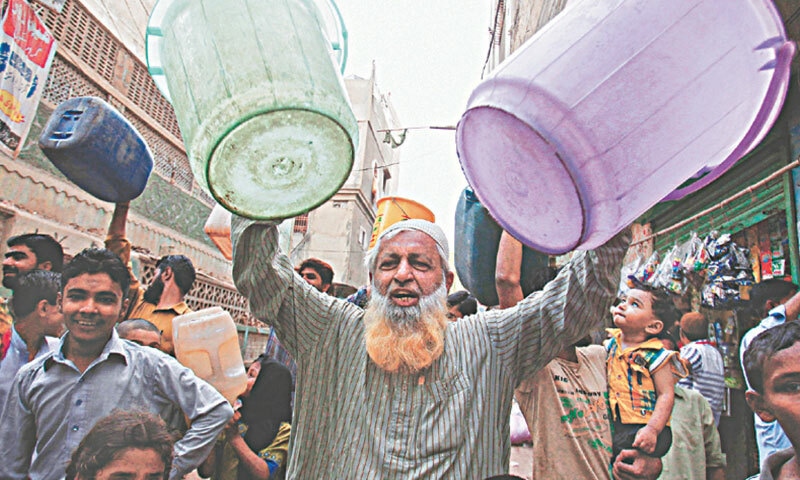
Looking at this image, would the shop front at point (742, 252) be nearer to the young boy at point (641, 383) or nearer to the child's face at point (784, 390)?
the young boy at point (641, 383)

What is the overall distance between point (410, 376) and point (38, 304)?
2127mm

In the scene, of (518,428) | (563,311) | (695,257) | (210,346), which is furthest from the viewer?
(695,257)

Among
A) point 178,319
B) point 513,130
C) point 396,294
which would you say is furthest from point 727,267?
point 178,319

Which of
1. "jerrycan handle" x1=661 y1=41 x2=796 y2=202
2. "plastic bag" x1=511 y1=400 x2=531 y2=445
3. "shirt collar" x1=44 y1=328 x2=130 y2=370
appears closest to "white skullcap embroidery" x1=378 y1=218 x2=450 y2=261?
"jerrycan handle" x1=661 y1=41 x2=796 y2=202

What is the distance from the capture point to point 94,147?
211 cm

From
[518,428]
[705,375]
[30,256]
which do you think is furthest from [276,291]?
[705,375]

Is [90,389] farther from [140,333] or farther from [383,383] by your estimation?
[383,383]

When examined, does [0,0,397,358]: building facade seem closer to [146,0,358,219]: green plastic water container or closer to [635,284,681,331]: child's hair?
[146,0,358,219]: green plastic water container

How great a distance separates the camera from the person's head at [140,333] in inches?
97.5

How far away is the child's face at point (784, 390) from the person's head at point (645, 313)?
1083 mm

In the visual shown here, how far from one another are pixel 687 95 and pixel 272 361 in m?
2.44

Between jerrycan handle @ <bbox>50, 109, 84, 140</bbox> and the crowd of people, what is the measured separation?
53 centimetres

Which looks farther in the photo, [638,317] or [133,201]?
[133,201]

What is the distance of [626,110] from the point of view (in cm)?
108
